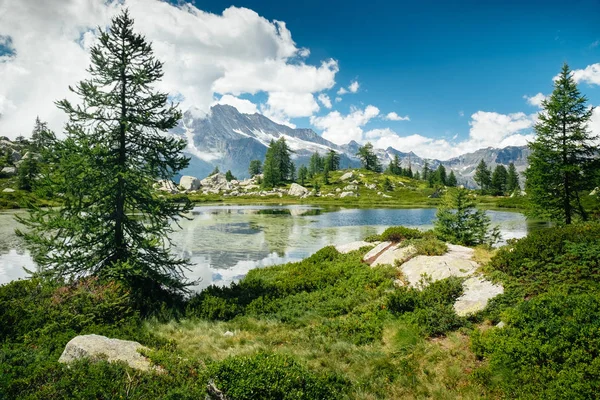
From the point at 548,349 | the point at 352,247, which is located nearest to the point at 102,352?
the point at 548,349

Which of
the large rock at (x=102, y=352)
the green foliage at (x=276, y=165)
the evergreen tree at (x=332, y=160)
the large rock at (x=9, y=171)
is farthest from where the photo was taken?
the evergreen tree at (x=332, y=160)

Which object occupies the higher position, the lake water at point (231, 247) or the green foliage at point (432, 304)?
the green foliage at point (432, 304)

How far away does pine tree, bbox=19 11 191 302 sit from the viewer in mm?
12891

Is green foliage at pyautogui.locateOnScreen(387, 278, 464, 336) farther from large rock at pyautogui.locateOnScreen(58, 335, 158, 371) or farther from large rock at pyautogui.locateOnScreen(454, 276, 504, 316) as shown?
large rock at pyautogui.locateOnScreen(58, 335, 158, 371)

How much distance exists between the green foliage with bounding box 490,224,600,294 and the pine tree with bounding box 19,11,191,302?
549 inches

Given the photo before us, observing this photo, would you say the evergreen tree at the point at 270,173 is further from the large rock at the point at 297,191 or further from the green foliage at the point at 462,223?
the green foliage at the point at 462,223

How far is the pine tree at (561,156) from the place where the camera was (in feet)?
92.1

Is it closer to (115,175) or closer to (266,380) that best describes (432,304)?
(266,380)

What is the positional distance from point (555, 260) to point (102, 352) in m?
14.6

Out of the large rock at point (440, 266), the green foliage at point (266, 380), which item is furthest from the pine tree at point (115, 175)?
the large rock at point (440, 266)

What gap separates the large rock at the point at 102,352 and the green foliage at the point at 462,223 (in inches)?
797

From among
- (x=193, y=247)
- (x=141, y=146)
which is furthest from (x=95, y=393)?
(x=193, y=247)

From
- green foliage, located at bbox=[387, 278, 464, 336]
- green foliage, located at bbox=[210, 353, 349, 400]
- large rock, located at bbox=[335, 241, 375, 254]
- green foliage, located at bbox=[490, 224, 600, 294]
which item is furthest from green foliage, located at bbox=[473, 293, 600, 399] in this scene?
large rock, located at bbox=[335, 241, 375, 254]

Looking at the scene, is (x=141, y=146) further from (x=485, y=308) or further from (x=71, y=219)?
(x=485, y=308)
